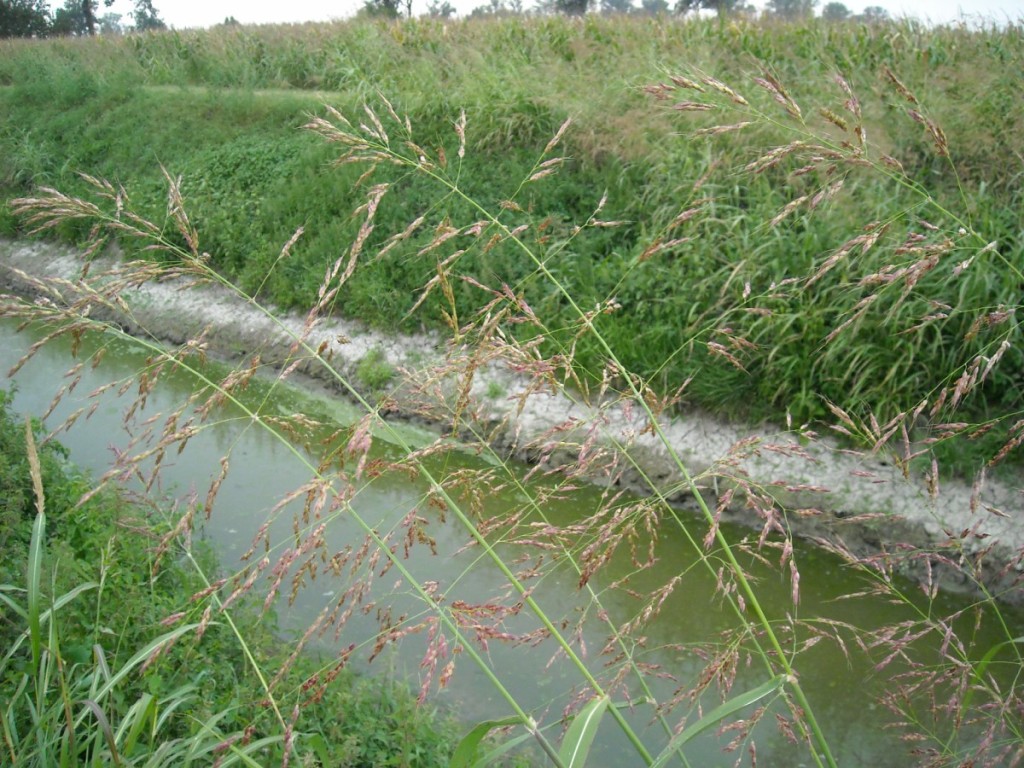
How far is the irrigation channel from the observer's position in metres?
4.12

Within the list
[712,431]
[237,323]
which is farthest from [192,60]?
[712,431]

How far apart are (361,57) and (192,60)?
4.86 m

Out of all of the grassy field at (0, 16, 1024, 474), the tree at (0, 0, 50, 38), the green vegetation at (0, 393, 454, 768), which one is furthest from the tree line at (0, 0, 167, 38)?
the green vegetation at (0, 393, 454, 768)

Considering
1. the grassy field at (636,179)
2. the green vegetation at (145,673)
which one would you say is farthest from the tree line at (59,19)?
the green vegetation at (145,673)

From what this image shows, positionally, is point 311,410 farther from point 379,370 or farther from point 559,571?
point 559,571

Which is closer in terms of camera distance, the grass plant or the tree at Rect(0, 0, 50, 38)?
the grass plant

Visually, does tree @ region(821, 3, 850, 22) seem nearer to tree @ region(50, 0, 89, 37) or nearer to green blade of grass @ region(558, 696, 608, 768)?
green blade of grass @ region(558, 696, 608, 768)

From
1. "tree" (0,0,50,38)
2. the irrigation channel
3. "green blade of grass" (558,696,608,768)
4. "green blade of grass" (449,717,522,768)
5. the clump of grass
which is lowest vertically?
Result: the irrigation channel

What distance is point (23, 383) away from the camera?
8719mm

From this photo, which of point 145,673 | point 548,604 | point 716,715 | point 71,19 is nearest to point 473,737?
point 716,715

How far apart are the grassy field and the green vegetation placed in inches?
55.0

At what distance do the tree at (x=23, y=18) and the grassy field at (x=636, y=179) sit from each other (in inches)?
790

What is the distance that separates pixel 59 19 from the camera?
38.2 meters

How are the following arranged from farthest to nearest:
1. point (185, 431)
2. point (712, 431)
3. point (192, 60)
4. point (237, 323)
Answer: point (192, 60)
point (237, 323)
point (712, 431)
point (185, 431)
